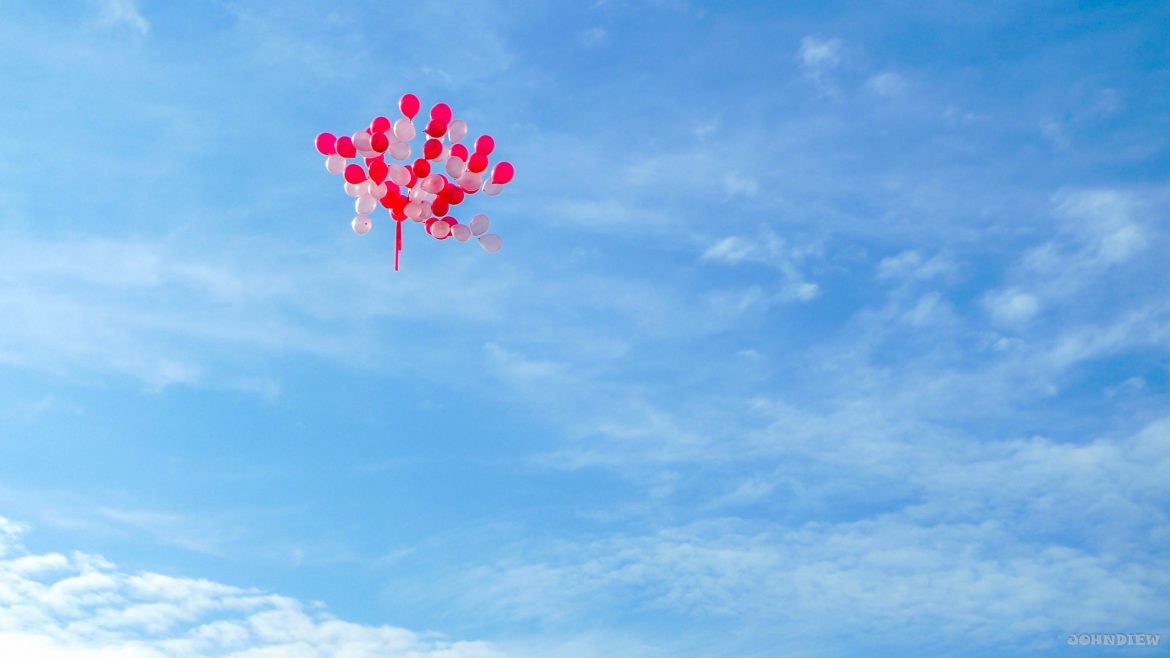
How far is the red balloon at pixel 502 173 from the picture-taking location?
18656mm

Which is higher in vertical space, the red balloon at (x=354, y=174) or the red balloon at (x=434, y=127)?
the red balloon at (x=434, y=127)

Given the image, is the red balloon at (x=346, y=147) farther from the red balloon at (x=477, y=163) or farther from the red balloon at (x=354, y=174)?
the red balloon at (x=477, y=163)

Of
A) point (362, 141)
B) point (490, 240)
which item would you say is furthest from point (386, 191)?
point (490, 240)

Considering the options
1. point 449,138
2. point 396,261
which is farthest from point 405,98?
point 396,261

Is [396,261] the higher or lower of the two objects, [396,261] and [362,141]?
the lower

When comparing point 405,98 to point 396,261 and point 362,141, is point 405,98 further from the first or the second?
point 396,261

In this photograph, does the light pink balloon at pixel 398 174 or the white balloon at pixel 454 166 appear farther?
the white balloon at pixel 454 166

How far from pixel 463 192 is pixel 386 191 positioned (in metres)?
1.24

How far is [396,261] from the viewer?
1830 centimetres

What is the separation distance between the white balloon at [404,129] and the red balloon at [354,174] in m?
0.74

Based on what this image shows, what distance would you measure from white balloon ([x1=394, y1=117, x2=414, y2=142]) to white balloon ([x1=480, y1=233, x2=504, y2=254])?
199 cm

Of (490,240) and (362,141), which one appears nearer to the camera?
(362,141)

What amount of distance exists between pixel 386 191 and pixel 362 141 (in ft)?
2.66

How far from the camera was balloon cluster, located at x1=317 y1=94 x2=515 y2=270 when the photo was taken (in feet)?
58.3
